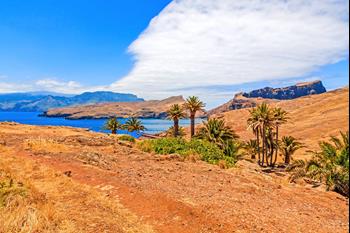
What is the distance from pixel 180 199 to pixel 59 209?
17.9 feet

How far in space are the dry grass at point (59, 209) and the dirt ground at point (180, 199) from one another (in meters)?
0.08

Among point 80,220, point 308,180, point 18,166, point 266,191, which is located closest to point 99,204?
point 80,220

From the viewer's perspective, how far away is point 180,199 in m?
14.5

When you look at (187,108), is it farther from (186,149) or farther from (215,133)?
(186,149)

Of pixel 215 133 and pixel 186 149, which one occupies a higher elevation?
pixel 215 133

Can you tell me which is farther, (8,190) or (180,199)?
(180,199)

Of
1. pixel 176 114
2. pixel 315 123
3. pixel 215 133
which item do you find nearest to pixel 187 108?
pixel 176 114

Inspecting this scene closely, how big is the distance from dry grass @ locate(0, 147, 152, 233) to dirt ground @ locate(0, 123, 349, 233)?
80 mm

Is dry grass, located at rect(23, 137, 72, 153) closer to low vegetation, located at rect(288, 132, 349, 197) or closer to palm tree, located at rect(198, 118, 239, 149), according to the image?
low vegetation, located at rect(288, 132, 349, 197)

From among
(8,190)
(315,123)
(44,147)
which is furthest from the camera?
(315,123)

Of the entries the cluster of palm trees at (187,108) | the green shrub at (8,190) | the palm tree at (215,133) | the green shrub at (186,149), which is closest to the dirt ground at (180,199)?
the green shrub at (8,190)

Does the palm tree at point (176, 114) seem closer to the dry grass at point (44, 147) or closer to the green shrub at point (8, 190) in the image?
the dry grass at point (44, 147)

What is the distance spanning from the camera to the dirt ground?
1190 cm

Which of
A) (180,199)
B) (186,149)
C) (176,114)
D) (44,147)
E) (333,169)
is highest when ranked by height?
(176,114)
